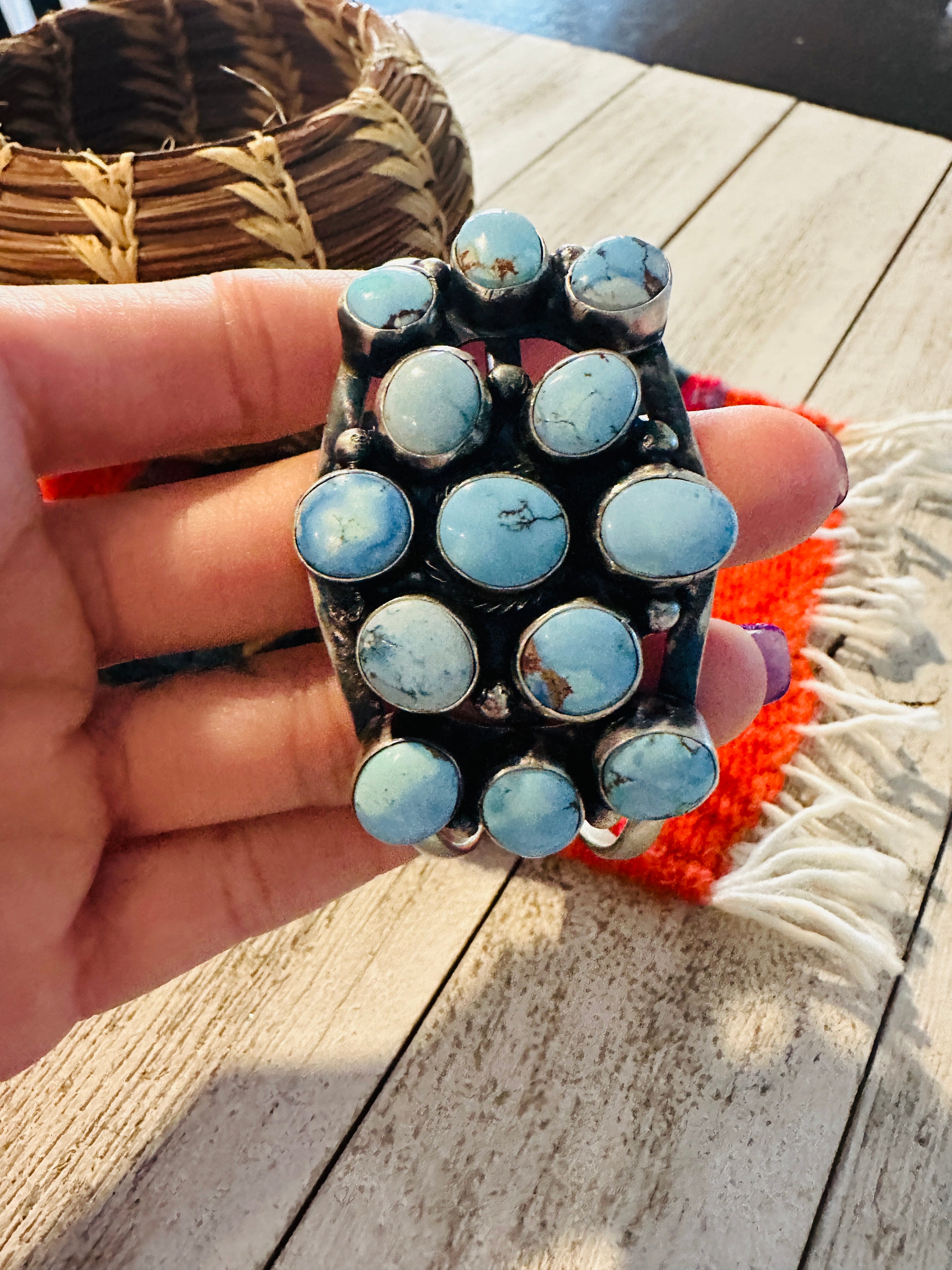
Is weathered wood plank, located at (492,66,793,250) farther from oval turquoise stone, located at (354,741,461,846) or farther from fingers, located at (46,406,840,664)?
oval turquoise stone, located at (354,741,461,846)

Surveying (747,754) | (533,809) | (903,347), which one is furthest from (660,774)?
(903,347)

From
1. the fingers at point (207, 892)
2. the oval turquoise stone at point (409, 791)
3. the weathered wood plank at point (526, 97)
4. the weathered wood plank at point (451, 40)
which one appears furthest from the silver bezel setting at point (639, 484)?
the weathered wood plank at point (451, 40)

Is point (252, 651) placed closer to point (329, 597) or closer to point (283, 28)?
point (329, 597)

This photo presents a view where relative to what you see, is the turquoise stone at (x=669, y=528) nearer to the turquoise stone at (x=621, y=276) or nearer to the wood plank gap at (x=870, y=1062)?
the turquoise stone at (x=621, y=276)

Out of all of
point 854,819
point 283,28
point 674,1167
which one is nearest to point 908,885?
point 854,819

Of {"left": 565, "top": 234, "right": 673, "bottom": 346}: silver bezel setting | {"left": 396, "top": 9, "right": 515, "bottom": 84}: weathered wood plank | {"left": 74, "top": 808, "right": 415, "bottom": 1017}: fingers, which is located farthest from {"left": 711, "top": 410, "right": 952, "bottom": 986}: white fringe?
{"left": 396, "top": 9, "right": 515, "bottom": 84}: weathered wood plank

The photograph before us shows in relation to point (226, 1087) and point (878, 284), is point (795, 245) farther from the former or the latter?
point (226, 1087)

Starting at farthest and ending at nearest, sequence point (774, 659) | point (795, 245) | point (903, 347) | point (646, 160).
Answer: point (646, 160)
point (795, 245)
point (903, 347)
point (774, 659)

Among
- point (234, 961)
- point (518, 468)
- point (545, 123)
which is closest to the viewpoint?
point (518, 468)
